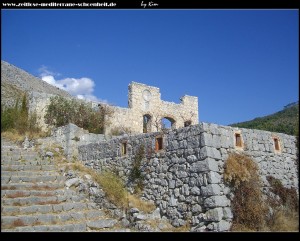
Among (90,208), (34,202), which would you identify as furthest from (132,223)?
(34,202)

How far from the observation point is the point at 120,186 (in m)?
10.9

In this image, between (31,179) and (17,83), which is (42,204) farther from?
(17,83)

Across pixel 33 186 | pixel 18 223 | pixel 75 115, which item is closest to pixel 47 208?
pixel 18 223

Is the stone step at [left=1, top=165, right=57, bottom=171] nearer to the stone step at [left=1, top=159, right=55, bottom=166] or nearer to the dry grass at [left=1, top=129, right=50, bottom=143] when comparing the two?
the stone step at [left=1, top=159, right=55, bottom=166]

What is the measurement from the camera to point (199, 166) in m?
8.99

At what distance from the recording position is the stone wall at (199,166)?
859 centimetres

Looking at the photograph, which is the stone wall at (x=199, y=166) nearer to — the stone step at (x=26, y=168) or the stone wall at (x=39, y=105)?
the stone step at (x=26, y=168)

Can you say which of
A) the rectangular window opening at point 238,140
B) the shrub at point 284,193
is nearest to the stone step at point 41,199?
the rectangular window opening at point 238,140

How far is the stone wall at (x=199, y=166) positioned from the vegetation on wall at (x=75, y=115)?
9.26 m

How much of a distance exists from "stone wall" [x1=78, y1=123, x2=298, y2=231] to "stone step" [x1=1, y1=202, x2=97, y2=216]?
6.64 ft

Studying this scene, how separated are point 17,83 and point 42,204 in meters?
29.0

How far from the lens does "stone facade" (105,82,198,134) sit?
2406 centimetres

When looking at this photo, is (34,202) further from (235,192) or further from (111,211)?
(235,192)

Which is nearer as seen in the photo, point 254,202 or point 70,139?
point 254,202
